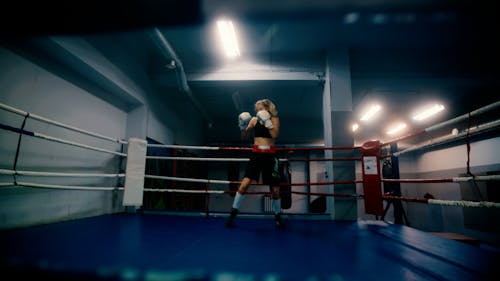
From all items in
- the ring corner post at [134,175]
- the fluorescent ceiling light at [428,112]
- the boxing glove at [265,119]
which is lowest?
the ring corner post at [134,175]

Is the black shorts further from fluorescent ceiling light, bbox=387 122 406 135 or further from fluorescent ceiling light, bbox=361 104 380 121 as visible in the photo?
fluorescent ceiling light, bbox=387 122 406 135

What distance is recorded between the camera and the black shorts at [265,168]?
243cm

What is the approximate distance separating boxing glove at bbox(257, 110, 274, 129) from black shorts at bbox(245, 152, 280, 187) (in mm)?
312

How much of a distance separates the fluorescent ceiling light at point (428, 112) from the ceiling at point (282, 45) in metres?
0.21

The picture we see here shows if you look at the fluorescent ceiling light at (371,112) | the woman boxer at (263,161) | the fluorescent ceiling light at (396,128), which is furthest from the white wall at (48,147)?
the fluorescent ceiling light at (396,128)

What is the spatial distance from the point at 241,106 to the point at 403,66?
13.0 ft

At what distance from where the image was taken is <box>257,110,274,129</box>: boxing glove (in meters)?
2.46

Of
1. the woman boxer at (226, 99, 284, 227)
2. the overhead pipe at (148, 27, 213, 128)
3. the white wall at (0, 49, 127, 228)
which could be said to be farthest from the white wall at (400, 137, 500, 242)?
the white wall at (0, 49, 127, 228)

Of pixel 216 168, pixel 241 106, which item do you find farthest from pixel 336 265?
pixel 216 168

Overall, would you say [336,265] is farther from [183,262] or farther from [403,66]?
[403,66]

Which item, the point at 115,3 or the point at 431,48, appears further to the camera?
the point at 431,48

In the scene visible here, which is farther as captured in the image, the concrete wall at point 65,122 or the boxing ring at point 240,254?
the concrete wall at point 65,122

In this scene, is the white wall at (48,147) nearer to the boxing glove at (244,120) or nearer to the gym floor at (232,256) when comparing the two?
the gym floor at (232,256)

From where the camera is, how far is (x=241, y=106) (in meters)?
6.69
